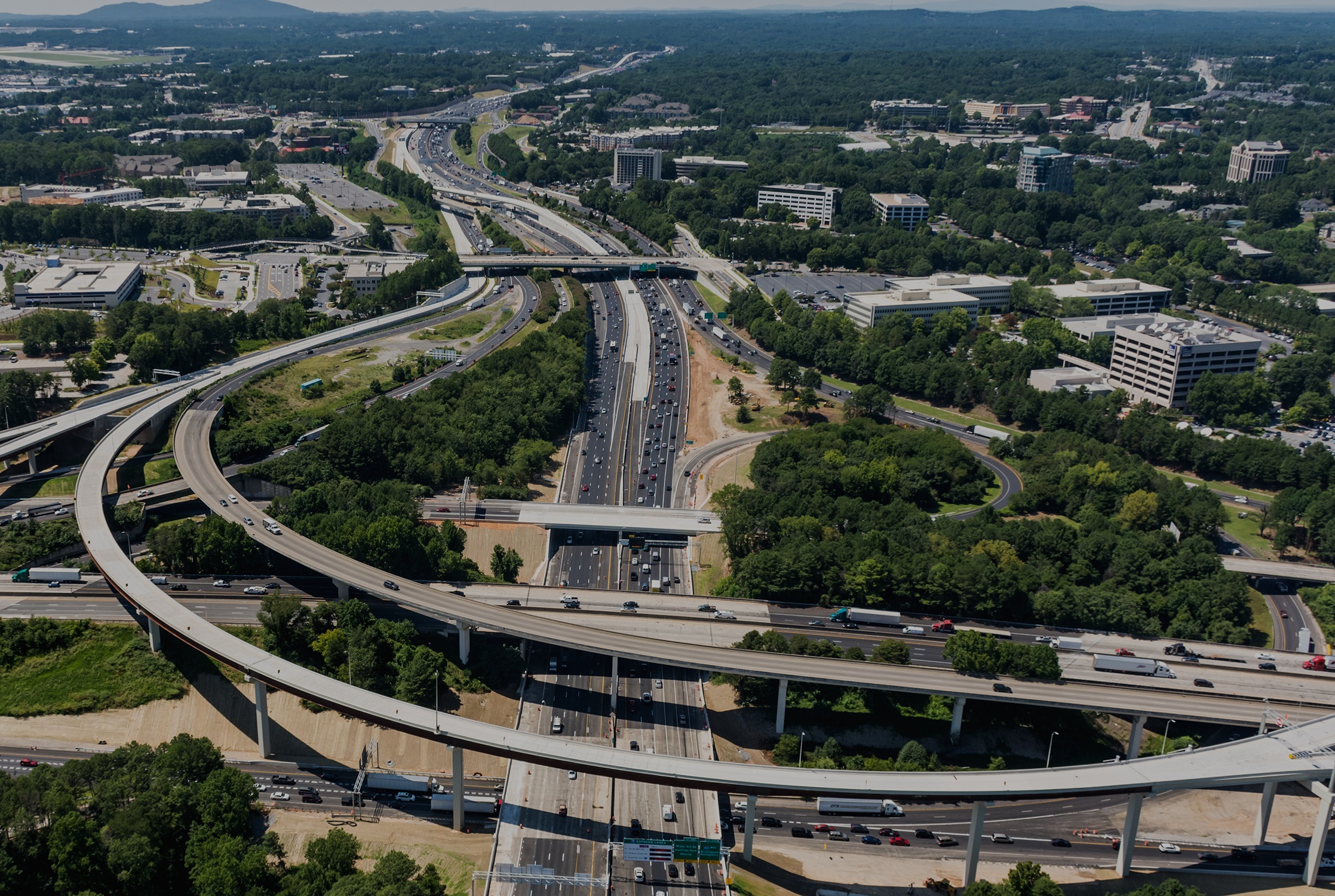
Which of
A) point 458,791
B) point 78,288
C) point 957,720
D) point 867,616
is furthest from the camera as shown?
point 78,288

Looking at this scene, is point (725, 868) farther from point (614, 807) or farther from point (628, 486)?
point (628, 486)

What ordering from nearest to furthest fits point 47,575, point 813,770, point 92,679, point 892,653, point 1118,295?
point 813,770 → point 92,679 → point 892,653 → point 47,575 → point 1118,295

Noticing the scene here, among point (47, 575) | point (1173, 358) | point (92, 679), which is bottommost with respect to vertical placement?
point (92, 679)

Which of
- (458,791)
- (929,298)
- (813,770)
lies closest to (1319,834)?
(813,770)

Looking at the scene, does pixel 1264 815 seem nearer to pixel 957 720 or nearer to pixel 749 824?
pixel 957 720

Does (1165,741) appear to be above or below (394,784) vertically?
above

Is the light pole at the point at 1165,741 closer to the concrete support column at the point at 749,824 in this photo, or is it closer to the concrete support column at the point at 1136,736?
the concrete support column at the point at 1136,736

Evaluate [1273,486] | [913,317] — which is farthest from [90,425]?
[1273,486]
